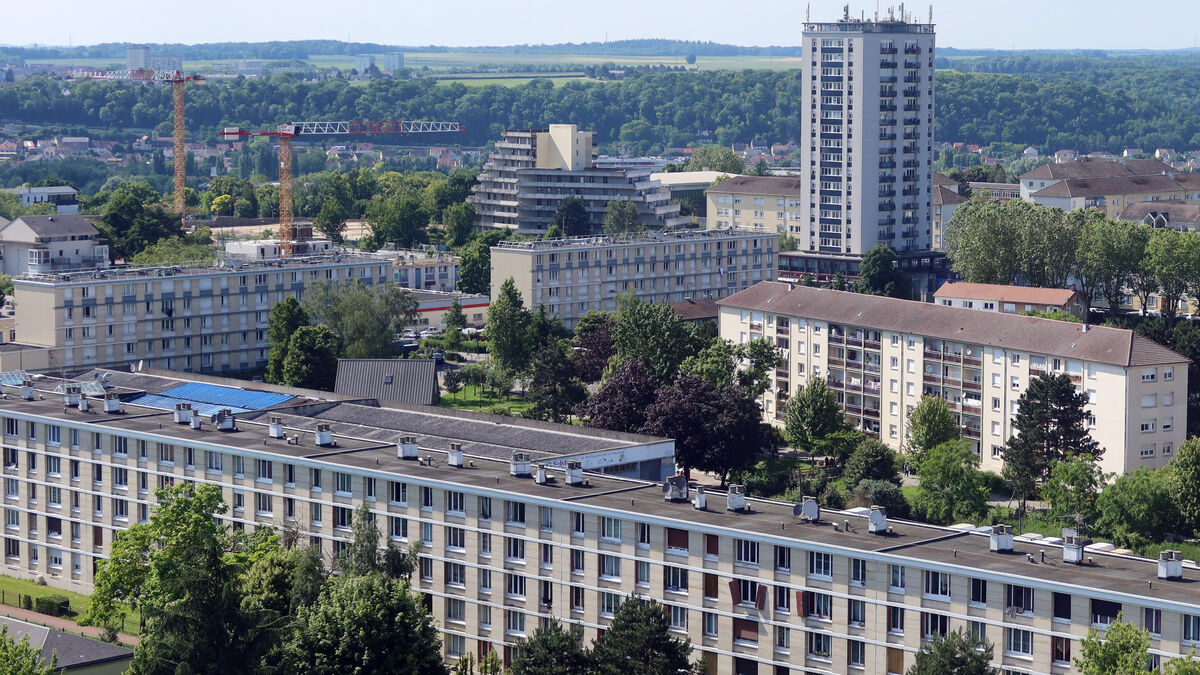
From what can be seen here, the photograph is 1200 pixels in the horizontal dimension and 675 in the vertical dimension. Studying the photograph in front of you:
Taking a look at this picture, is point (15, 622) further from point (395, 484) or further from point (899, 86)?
point (899, 86)

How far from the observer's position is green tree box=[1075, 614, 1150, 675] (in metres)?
39.5

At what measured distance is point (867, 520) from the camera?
48.7 meters

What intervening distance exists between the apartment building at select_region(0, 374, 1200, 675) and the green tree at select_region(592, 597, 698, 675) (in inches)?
141

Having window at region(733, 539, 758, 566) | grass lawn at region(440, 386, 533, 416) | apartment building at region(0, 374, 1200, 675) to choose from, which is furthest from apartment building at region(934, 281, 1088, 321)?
window at region(733, 539, 758, 566)

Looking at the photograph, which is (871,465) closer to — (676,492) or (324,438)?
(676,492)

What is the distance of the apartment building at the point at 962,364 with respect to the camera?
74.9 meters

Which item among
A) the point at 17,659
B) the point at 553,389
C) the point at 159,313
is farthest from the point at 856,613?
the point at 159,313

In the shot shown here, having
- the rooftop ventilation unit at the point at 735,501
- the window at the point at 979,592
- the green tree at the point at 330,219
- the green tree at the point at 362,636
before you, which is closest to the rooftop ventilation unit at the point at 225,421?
the green tree at the point at 362,636

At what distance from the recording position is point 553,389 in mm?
84812

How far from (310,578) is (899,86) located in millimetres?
95798

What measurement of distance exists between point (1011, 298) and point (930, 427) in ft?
84.3

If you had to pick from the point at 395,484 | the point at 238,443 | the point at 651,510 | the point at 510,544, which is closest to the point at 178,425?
the point at 238,443

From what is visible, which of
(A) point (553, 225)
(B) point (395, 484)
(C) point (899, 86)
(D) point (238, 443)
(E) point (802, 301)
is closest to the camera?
(B) point (395, 484)

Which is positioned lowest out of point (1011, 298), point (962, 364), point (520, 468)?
point (520, 468)
